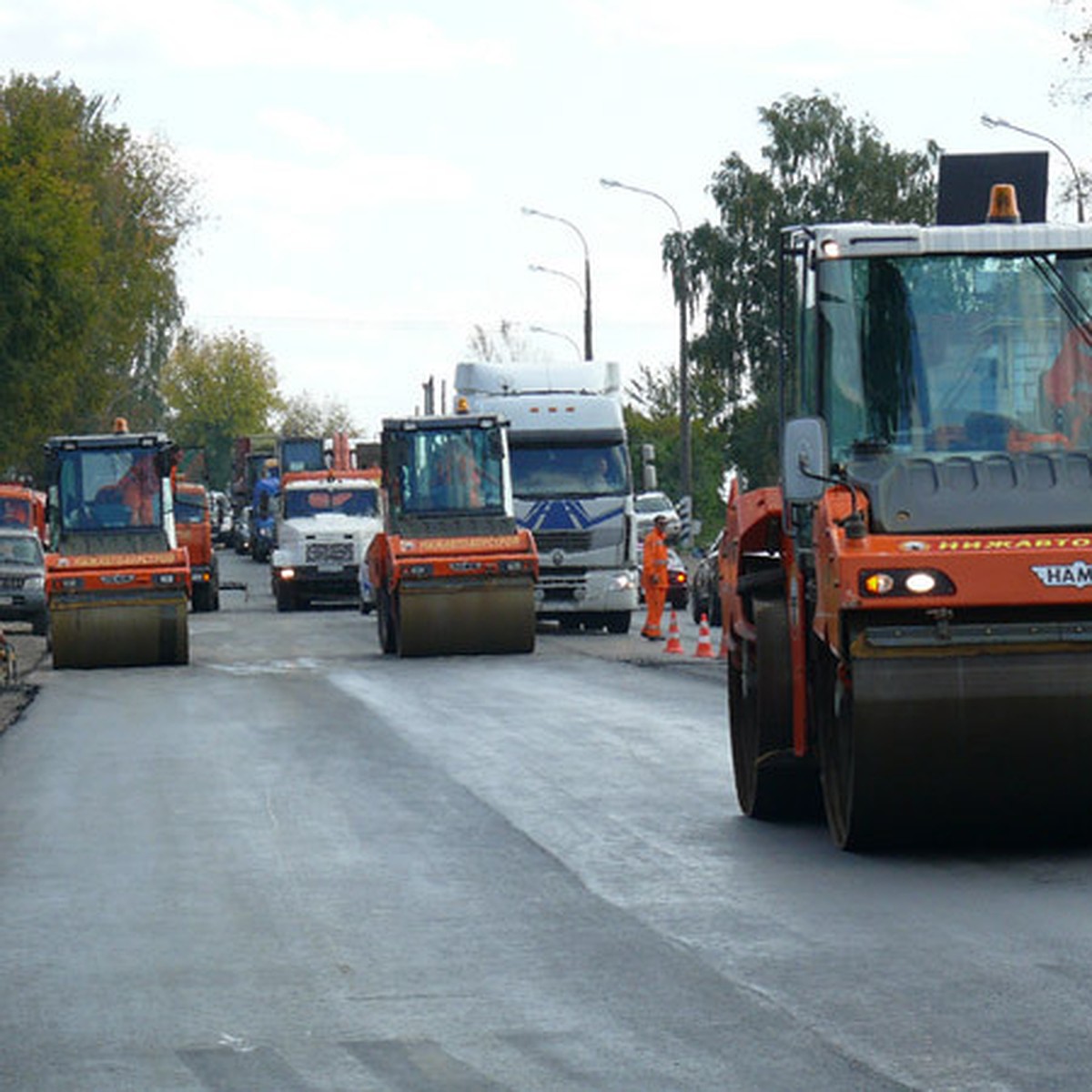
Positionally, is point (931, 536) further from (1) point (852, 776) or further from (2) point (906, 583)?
(1) point (852, 776)

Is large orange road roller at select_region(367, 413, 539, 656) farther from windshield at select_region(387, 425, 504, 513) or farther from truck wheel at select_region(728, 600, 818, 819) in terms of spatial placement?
truck wheel at select_region(728, 600, 818, 819)

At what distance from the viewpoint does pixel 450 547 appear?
32.8m

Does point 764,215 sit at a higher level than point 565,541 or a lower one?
higher

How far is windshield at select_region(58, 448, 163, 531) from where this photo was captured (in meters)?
34.0

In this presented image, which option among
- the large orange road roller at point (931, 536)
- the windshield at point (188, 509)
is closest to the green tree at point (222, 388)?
the windshield at point (188, 509)

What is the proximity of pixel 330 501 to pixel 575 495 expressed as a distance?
50.1 ft

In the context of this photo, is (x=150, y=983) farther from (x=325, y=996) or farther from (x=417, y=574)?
(x=417, y=574)

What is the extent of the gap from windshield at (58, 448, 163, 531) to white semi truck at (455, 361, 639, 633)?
5.10 metres

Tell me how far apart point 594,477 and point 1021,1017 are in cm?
2883

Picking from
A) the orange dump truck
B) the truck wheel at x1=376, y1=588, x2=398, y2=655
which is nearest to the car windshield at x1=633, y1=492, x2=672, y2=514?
the orange dump truck

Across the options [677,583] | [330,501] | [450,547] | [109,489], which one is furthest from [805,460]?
[330,501]

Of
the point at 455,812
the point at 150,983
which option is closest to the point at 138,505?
the point at 455,812

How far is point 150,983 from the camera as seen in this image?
9789 mm

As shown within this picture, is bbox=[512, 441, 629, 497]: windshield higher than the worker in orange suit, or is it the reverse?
bbox=[512, 441, 629, 497]: windshield
